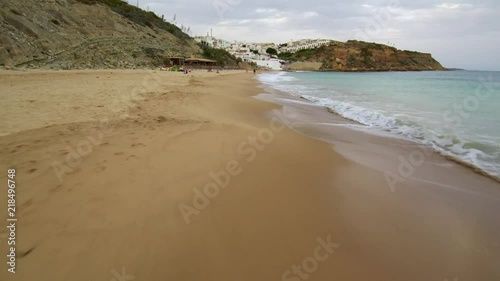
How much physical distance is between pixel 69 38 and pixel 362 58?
108216 mm

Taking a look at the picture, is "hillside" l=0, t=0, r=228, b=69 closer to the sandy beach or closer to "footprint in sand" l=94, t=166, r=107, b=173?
the sandy beach

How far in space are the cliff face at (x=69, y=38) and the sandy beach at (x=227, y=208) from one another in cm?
1979

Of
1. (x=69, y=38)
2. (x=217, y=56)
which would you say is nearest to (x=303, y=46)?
(x=217, y=56)

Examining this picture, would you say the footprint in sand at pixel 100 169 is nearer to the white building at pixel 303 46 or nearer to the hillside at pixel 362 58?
the hillside at pixel 362 58

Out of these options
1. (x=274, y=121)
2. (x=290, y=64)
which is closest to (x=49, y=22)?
(x=274, y=121)

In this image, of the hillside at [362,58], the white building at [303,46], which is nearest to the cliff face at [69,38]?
the hillside at [362,58]

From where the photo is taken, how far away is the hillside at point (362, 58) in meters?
106

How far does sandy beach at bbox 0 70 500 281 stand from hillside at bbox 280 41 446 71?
111 metres

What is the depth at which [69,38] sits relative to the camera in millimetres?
25812

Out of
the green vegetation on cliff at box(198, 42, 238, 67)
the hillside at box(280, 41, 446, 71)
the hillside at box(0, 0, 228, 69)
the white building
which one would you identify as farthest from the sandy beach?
the white building

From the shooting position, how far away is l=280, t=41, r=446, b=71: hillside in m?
106

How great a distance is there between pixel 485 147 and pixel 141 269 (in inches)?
272

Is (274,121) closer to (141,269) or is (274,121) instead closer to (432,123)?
(432,123)

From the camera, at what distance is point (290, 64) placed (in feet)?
367
